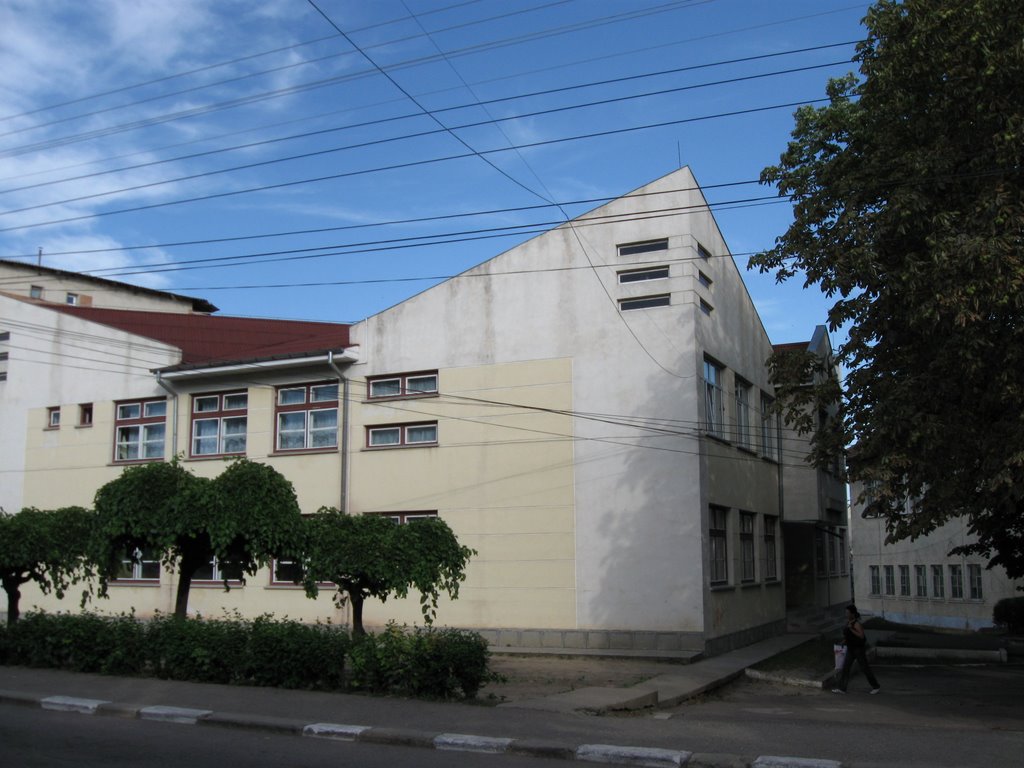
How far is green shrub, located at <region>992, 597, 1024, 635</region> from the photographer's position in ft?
116

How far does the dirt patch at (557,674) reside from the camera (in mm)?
15242

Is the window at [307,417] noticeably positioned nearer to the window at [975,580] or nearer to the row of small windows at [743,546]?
the row of small windows at [743,546]

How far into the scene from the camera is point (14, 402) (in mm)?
30922

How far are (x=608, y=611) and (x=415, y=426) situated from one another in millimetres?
6753

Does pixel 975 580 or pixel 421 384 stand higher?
pixel 421 384

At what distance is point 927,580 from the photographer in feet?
156

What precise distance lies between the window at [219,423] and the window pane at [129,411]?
2.04m

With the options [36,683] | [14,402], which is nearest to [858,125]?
[36,683]

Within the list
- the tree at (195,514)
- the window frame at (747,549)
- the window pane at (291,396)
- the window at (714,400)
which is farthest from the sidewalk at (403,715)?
the window pane at (291,396)

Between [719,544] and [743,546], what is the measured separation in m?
2.54

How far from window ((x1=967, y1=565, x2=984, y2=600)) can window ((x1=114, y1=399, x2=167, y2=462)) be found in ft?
113

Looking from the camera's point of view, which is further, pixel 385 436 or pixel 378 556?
pixel 385 436

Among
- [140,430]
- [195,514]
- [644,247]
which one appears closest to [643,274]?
[644,247]

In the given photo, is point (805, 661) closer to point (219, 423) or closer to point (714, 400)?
point (714, 400)
